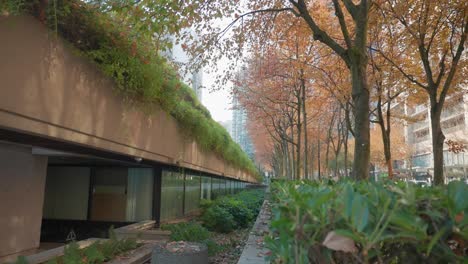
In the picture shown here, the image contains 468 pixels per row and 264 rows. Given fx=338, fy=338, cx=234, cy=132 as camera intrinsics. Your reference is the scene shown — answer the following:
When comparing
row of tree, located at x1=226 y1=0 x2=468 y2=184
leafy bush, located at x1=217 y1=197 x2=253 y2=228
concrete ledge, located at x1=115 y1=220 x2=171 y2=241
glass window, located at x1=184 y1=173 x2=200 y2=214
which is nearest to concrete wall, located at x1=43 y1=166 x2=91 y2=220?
concrete ledge, located at x1=115 y1=220 x2=171 y2=241

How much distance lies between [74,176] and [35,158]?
14.4ft

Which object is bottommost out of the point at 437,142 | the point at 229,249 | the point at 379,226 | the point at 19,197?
the point at 229,249

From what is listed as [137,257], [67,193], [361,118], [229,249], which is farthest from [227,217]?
[361,118]

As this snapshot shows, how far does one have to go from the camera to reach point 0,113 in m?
3.66

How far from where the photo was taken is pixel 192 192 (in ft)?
54.3

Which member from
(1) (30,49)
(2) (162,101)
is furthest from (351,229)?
(2) (162,101)

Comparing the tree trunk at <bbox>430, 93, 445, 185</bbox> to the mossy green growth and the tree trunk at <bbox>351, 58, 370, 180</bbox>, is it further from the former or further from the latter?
the mossy green growth

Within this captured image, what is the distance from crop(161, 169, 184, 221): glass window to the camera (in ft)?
40.5

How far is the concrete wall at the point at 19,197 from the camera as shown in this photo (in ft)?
21.3

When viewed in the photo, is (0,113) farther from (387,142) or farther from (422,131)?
(422,131)

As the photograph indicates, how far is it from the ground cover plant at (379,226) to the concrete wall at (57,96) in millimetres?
3582

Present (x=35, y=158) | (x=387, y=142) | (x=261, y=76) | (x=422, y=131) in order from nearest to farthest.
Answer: (x=35, y=158) → (x=387, y=142) → (x=261, y=76) → (x=422, y=131)

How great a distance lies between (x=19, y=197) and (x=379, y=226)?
7490mm

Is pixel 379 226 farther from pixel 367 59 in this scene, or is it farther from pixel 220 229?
pixel 220 229
